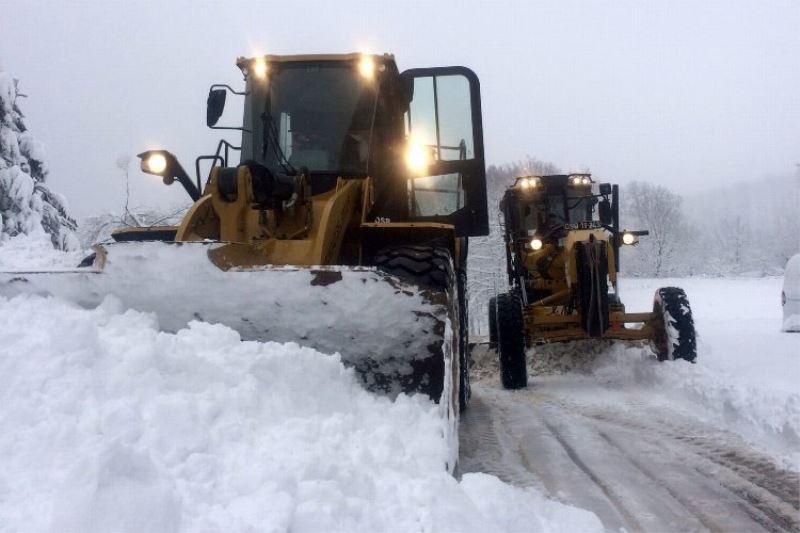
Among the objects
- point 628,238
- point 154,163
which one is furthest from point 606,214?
point 154,163

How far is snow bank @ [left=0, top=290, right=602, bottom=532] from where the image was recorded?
1.94 meters

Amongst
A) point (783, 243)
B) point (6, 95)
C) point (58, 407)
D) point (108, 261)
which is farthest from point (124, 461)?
point (783, 243)

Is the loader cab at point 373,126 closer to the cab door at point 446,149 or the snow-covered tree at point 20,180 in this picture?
the cab door at point 446,149

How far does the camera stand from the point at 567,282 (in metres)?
8.37

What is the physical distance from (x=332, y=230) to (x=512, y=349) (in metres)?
3.72

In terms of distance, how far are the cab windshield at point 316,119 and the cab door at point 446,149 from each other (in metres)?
0.57

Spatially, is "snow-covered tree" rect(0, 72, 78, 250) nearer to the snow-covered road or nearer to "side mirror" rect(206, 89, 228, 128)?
"side mirror" rect(206, 89, 228, 128)

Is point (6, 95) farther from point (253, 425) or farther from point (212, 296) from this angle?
point (253, 425)

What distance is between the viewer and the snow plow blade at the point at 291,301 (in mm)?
3363

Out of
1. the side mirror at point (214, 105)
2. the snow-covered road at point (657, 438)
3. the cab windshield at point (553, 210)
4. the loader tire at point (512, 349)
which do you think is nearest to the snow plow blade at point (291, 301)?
the snow-covered road at point (657, 438)

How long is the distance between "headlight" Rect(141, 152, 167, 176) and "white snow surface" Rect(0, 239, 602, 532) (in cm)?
183

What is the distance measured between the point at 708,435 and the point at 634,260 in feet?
155

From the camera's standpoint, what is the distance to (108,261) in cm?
349

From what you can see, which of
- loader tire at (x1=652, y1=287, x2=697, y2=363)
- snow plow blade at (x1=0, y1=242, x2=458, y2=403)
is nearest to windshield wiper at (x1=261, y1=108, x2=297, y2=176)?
snow plow blade at (x1=0, y1=242, x2=458, y2=403)
